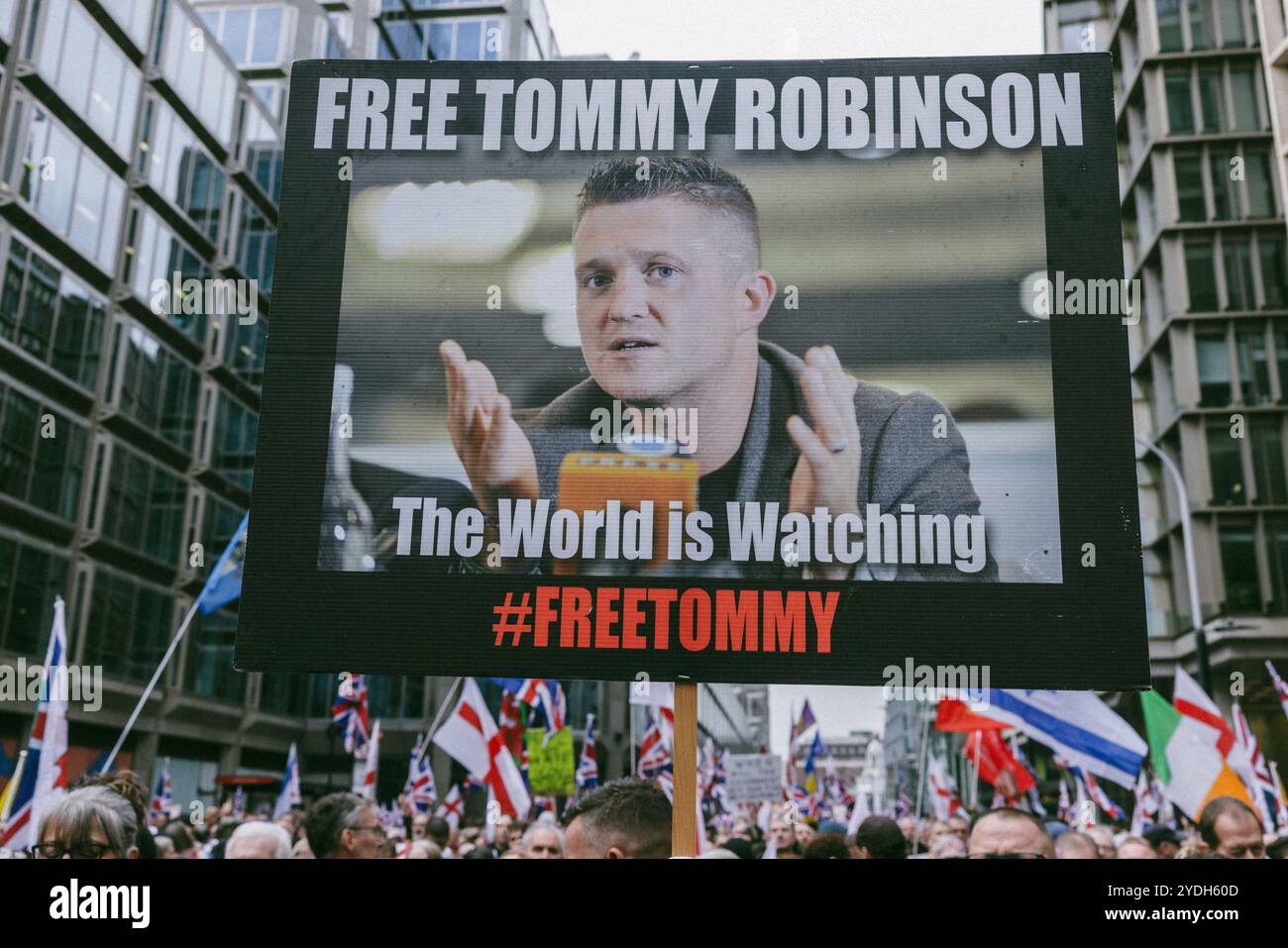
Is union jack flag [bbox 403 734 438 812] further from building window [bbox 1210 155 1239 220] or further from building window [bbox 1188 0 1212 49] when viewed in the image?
building window [bbox 1188 0 1212 49]

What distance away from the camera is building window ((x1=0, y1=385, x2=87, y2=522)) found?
28797 mm

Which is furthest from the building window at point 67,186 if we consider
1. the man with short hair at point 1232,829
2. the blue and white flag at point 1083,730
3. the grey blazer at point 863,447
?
the man with short hair at point 1232,829

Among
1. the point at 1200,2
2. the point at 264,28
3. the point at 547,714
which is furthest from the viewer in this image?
the point at 264,28

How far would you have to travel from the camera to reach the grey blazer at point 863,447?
543 centimetres

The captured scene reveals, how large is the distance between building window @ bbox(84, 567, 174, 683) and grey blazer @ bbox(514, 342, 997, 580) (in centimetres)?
3002

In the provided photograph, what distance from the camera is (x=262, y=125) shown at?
44375 millimetres

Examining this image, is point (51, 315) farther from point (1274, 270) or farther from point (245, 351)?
point (1274, 270)

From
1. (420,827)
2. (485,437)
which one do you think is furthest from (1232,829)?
(420,827)

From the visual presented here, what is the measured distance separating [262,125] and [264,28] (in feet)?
18.8

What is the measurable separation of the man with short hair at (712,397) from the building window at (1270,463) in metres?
36.5

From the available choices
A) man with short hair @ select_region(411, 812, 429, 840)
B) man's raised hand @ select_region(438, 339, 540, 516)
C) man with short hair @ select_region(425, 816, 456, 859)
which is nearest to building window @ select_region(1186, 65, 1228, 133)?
man with short hair @ select_region(411, 812, 429, 840)
